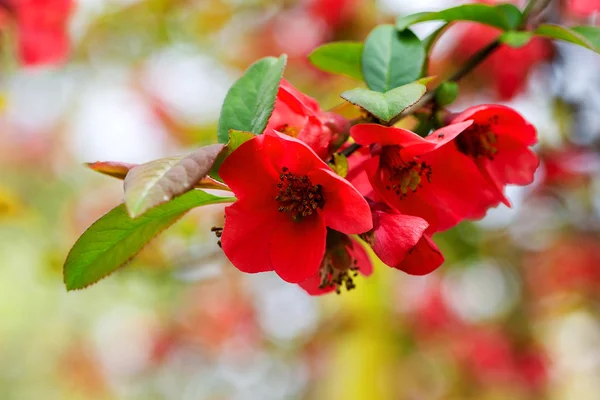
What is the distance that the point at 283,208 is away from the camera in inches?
18.6

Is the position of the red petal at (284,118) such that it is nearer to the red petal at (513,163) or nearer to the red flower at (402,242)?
the red flower at (402,242)

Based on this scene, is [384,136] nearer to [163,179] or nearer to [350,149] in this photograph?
[350,149]

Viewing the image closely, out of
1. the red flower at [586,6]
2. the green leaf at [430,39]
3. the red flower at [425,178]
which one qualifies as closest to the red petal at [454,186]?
the red flower at [425,178]

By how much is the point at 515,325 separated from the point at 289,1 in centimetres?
152

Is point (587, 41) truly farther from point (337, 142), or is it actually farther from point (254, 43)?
point (254, 43)

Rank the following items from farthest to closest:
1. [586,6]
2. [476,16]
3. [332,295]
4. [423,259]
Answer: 1. [332,295]
2. [586,6]
3. [476,16]
4. [423,259]

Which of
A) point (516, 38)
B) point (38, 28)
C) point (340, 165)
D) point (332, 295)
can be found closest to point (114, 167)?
point (340, 165)

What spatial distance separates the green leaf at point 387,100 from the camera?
0.41m

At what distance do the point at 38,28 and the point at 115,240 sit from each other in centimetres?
83

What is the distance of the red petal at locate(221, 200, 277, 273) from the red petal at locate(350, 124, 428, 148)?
0.30 ft

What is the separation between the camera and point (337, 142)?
499mm

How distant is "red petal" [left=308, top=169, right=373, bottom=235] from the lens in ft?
1.39

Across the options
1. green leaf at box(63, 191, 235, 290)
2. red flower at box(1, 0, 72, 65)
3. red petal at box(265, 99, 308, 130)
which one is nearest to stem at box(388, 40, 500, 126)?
red petal at box(265, 99, 308, 130)

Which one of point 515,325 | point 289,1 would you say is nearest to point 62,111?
point 289,1
